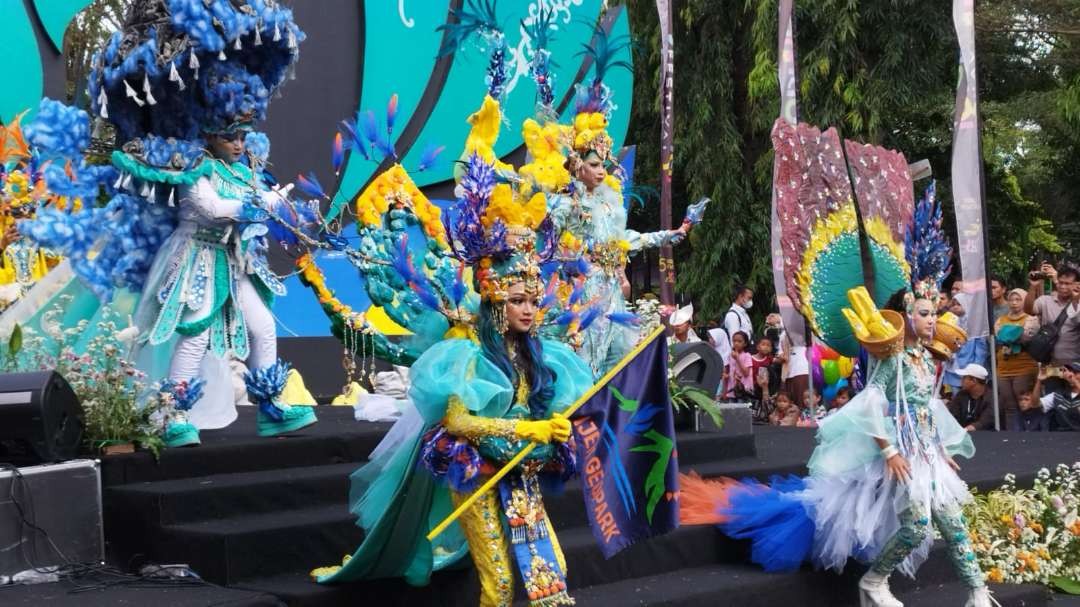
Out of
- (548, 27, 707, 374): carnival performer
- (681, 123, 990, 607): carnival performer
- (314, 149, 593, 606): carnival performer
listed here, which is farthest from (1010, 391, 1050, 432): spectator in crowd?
(314, 149, 593, 606): carnival performer

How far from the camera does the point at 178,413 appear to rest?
6.31 m

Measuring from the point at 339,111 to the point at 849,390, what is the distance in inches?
196

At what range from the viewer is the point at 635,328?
291 inches

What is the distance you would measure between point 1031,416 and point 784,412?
2.30 metres

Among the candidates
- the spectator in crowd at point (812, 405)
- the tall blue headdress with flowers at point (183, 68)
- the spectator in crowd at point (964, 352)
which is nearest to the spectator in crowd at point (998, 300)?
the spectator in crowd at point (964, 352)

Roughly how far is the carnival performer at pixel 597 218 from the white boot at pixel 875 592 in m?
2.02

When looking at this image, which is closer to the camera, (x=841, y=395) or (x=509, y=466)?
(x=509, y=466)

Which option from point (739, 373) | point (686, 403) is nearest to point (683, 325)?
point (739, 373)

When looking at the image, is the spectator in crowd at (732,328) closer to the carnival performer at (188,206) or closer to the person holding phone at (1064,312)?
the person holding phone at (1064,312)

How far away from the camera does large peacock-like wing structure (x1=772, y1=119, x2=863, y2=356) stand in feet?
20.7

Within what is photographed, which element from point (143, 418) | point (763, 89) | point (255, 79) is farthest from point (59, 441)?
point (763, 89)

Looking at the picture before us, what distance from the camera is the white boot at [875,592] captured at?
6039 millimetres

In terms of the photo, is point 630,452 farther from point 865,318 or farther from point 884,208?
point 884,208

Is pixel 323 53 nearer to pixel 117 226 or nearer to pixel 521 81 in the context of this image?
pixel 521 81
